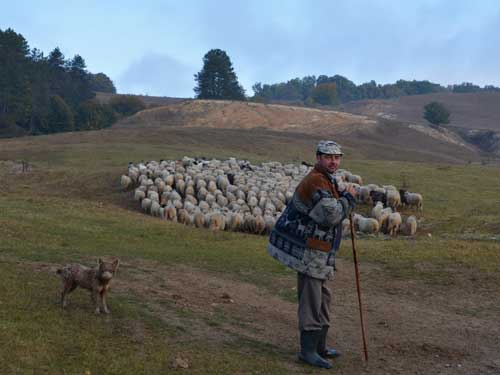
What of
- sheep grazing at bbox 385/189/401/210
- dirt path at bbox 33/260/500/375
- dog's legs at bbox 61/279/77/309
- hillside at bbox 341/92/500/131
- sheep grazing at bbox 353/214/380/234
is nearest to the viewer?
dirt path at bbox 33/260/500/375

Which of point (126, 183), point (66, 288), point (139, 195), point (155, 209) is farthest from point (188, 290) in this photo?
point (126, 183)

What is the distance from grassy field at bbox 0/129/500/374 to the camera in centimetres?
780

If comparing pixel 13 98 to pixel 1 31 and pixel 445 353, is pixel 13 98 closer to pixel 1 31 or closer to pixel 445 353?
pixel 1 31

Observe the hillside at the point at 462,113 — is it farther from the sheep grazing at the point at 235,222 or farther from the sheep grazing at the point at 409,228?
the sheep grazing at the point at 235,222

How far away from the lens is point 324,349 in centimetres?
833

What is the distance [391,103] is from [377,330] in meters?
117

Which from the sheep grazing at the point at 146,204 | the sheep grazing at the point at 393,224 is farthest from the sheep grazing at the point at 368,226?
the sheep grazing at the point at 146,204

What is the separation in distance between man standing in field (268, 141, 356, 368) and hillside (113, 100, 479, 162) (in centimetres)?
6065

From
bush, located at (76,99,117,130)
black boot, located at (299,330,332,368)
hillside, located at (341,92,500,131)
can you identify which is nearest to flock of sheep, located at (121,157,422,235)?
black boot, located at (299,330,332,368)

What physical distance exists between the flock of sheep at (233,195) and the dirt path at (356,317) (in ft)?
27.6

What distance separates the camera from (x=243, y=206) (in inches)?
964

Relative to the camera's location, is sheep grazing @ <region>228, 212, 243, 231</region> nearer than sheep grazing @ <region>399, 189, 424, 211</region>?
Yes

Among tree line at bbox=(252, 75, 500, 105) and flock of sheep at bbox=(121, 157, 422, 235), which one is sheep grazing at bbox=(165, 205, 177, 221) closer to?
flock of sheep at bbox=(121, 157, 422, 235)

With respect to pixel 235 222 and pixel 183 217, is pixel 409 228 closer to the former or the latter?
pixel 235 222
